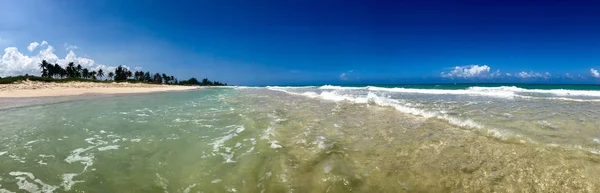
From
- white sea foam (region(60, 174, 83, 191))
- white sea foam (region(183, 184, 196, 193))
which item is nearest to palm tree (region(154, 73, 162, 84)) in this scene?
white sea foam (region(60, 174, 83, 191))

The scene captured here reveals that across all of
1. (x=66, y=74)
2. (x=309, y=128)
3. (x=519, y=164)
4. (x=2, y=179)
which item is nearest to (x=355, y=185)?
(x=519, y=164)

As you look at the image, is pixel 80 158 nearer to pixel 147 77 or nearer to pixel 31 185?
pixel 31 185

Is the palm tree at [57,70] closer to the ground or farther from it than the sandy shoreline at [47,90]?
farther from it

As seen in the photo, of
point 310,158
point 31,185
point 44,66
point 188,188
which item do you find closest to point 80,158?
point 31,185

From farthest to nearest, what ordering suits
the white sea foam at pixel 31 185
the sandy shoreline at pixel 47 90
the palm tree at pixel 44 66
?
the palm tree at pixel 44 66 < the sandy shoreline at pixel 47 90 < the white sea foam at pixel 31 185

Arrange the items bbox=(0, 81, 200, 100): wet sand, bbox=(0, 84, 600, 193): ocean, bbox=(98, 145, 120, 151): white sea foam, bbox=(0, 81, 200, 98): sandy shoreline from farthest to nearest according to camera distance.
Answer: bbox=(0, 81, 200, 100): wet sand, bbox=(0, 81, 200, 98): sandy shoreline, bbox=(98, 145, 120, 151): white sea foam, bbox=(0, 84, 600, 193): ocean

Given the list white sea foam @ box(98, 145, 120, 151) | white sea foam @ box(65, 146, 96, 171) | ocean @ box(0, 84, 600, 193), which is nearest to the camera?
ocean @ box(0, 84, 600, 193)

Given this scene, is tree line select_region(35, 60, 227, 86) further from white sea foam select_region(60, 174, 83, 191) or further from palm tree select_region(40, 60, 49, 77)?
white sea foam select_region(60, 174, 83, 191)

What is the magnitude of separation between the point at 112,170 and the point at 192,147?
174 centimetres

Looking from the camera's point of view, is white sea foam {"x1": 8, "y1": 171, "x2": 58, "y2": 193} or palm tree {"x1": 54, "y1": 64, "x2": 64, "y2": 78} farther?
palm tree {"x1": 54, "y1": 64, "x2": 64, "y2": 78}

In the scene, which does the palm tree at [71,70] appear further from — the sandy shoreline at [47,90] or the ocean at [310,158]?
the ocean at [310,158]

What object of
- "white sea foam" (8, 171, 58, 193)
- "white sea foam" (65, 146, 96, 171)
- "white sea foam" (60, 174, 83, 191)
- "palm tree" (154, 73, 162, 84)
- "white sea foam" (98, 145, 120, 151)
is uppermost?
"palm tree" (154, 73, 162, 84)

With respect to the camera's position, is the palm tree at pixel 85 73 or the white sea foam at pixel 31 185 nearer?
the white sea foam at pixel 31 185

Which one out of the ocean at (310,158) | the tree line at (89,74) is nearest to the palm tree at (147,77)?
the tree line at (89,74)
